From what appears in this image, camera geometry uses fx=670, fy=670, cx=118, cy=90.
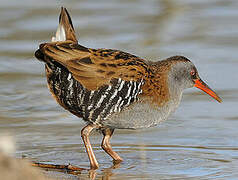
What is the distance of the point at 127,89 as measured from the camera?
7.48 metres

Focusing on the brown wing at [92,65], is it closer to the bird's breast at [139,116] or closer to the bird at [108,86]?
the bird at [108,86]

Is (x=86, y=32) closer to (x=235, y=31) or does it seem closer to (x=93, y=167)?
(x=235, y=31)

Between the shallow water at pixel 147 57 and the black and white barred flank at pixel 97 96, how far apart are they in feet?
2.19

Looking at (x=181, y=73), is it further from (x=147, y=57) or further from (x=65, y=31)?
(x=147, y=57)

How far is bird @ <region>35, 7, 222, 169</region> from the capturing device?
7461mm

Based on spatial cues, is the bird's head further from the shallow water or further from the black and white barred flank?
the shallow water

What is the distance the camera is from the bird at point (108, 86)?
746cm

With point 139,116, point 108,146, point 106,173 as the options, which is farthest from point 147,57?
Answer: point 106,173

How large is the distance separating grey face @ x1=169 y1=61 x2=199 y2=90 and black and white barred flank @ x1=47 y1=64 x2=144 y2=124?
1.71 ft

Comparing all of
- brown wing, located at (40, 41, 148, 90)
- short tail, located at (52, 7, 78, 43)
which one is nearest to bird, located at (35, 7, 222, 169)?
brown wing, located at (40, 41, 148, 90)

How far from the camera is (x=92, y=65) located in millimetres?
7520

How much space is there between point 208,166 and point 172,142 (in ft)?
3.30

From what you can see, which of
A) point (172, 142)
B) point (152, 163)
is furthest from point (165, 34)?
point (152, 163)

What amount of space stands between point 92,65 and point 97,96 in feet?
1.17
